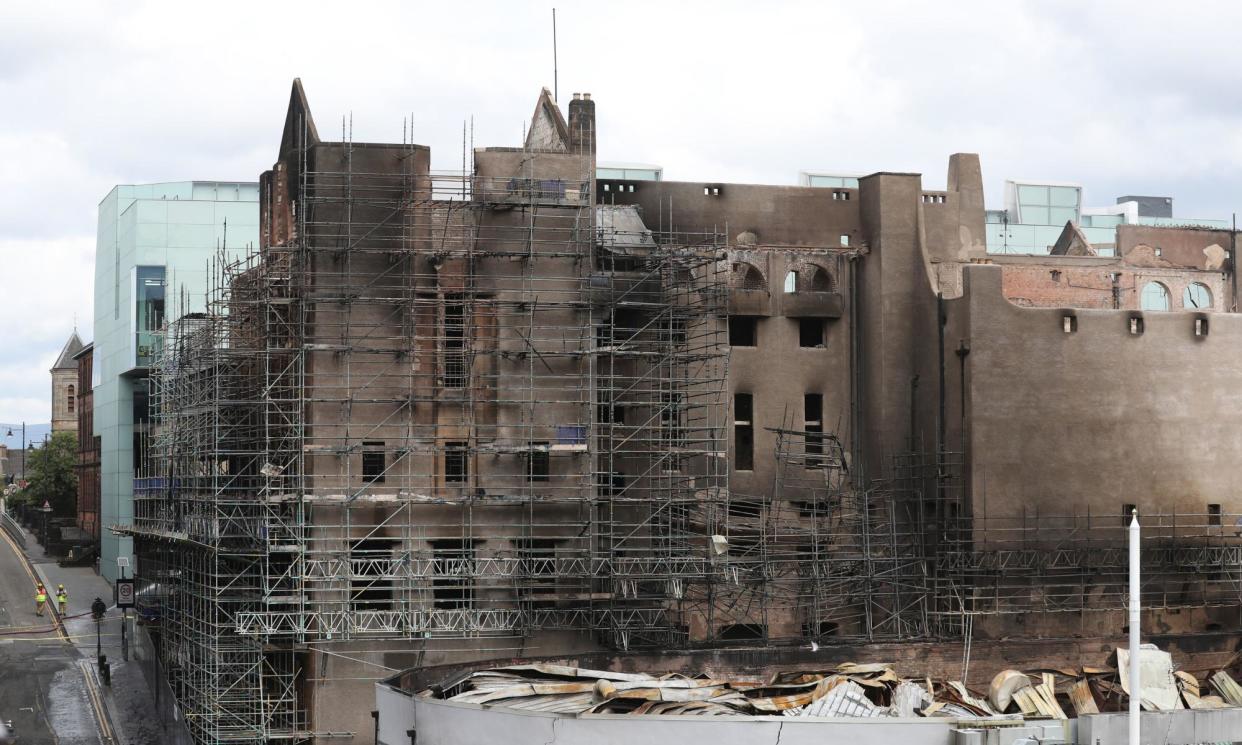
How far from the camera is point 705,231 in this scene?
47.9 meters

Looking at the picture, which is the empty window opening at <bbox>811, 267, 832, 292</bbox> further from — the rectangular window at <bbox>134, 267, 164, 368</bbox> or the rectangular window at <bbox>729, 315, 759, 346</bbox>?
the rectangular window at <bbox>134, 267, 164, 368</bbox>

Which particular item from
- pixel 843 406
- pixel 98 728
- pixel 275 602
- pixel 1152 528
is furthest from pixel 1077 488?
pixel 98 728

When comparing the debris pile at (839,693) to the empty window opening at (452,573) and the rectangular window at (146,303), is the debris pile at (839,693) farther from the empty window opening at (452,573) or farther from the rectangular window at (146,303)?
the rectangular window at (146,303)

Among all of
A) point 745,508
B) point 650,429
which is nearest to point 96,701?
point 650,429

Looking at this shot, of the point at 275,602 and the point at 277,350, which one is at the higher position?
the point at 277,350

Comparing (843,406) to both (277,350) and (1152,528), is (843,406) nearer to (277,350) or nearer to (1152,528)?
(1152,528)

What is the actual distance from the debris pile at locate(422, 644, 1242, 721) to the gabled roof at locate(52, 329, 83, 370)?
9217cm

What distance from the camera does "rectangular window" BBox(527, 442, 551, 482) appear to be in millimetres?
41219

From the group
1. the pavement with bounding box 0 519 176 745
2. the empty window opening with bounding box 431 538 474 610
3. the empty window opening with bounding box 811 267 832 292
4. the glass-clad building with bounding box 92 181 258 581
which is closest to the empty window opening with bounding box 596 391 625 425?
the empty window opening with bounding box 431 538 474 610

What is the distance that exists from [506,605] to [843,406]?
1291cm

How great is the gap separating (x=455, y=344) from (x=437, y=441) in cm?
275

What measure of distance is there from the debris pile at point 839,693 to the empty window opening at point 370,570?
6214 millimetres

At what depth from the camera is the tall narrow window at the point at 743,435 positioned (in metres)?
47.5

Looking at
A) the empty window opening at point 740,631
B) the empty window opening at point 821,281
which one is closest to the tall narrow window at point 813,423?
the empty window opening at point 821,281
